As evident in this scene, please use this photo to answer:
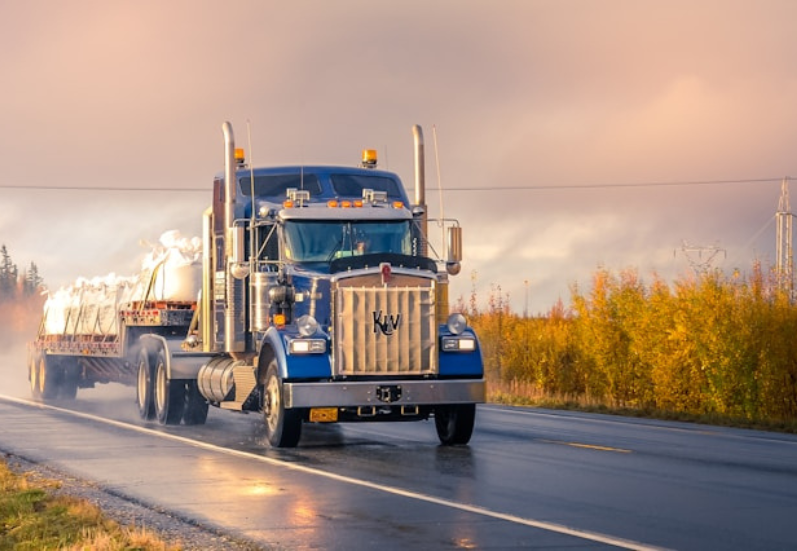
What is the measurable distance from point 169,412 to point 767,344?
10637 mm

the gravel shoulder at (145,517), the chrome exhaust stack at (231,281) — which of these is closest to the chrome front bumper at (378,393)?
the chrome exhaust stack at (231,281)

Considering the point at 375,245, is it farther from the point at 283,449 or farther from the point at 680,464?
the point at 680,464

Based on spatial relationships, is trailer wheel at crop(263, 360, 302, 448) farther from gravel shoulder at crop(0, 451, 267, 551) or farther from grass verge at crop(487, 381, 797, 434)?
grass verge at crop(487, 381, 797, 434)

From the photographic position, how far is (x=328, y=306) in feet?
61.3

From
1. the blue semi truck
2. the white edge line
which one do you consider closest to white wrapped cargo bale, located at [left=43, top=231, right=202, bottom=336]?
the blue semi truck

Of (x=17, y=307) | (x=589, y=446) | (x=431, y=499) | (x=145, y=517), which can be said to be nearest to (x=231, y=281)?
(x=589, y=446)

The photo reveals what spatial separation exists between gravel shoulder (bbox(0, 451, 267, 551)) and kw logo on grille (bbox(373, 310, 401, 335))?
4.34m

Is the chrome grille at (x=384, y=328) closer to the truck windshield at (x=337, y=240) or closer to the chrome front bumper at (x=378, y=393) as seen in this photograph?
the chrome front bumper at (x=378, y=393)

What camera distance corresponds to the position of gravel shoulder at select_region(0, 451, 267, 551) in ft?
35.5

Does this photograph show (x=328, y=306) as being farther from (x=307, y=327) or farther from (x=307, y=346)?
(x=307, y=346)

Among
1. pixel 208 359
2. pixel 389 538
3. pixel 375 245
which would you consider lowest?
pixel 389 538

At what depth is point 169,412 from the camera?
24219mm

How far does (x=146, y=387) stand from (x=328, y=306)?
7.78m

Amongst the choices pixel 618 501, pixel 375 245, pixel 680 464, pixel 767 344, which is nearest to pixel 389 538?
pixel 618 501
